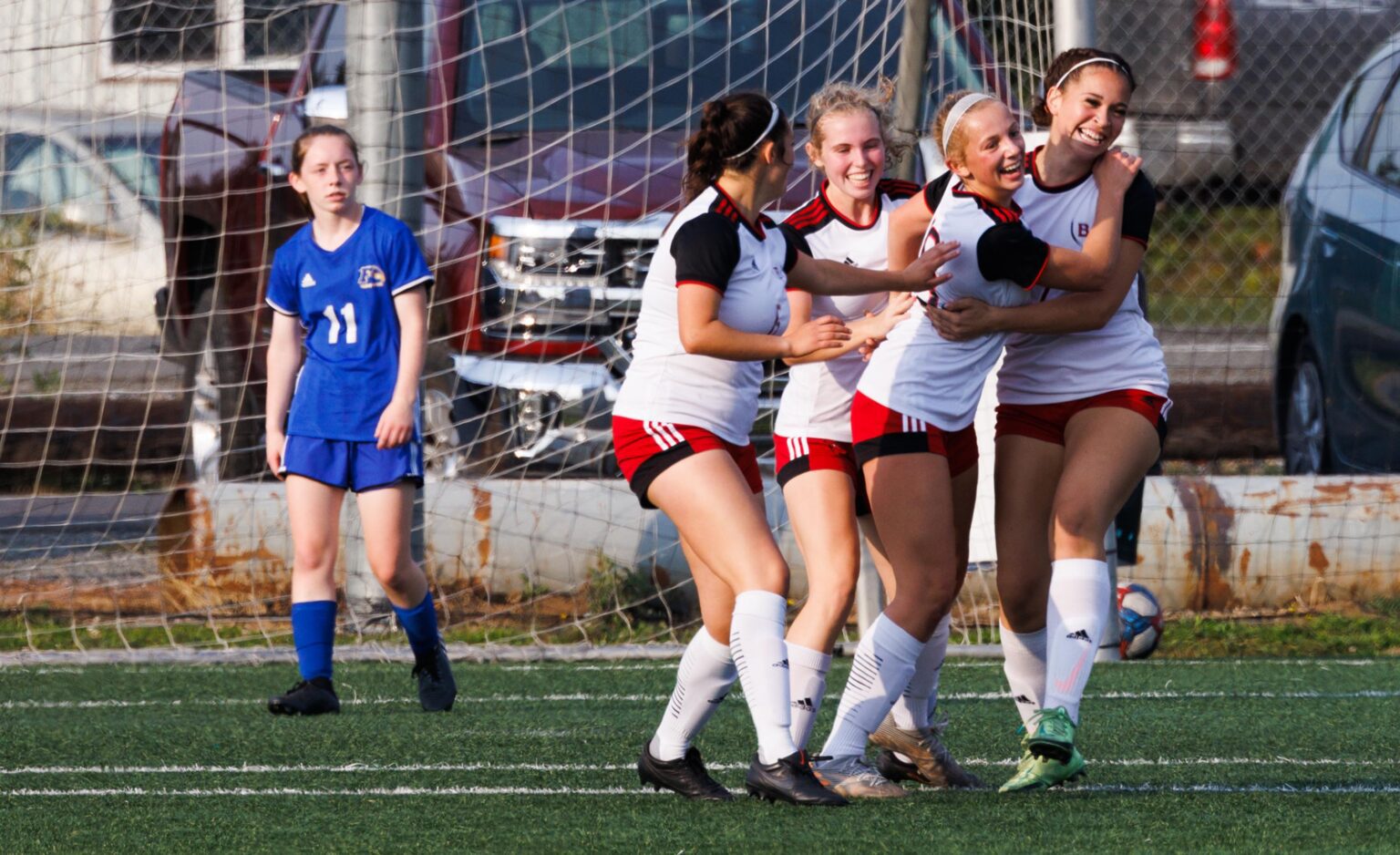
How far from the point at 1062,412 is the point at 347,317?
2361 mm

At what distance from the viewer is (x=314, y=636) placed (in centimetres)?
611

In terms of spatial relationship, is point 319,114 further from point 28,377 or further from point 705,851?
point 705,851

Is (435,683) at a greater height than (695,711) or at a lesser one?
lesser

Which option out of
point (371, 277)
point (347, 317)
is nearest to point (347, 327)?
point (347, 317)

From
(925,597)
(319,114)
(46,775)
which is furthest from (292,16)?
(925,597)

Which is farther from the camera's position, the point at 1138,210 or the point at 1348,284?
the point at 1348,284

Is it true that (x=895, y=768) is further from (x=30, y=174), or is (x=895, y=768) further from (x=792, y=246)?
(x=30, y=174)

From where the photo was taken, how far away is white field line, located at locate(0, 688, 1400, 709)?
6.21 meters

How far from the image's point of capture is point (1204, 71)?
13.0 m

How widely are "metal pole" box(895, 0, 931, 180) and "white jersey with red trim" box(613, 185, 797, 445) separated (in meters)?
2.90

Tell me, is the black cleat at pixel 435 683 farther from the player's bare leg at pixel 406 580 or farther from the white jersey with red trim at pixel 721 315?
the white jersey with red trim at pixel 721 315

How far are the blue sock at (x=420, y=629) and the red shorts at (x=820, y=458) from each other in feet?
5.70

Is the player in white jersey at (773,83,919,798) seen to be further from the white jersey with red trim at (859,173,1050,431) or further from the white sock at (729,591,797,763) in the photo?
the white sock at (729,591,797,763)

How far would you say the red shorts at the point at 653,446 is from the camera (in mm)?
4281
